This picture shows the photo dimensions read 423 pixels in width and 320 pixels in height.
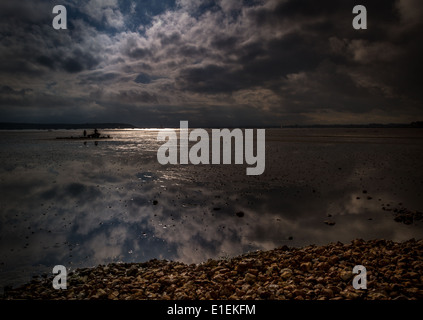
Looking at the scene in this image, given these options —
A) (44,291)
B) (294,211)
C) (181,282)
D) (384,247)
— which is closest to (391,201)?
(294,211)

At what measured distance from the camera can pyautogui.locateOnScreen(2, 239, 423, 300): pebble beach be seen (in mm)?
5863

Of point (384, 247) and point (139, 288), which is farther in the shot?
point (384, 247)

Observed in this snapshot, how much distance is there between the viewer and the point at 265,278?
6.90 metres

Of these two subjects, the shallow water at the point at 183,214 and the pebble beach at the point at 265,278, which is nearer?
the pebble beach at the point at 265,278

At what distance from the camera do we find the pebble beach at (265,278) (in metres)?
5.86

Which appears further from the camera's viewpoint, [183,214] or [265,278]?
[183,214]

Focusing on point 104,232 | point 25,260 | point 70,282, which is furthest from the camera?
point 104,232

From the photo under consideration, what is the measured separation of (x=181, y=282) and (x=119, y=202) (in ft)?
36.2

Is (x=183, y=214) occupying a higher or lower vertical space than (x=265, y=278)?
higher

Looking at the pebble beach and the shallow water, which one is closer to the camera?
the pebble beach

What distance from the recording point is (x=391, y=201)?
16.0 metres

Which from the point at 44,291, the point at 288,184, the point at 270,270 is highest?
the point at 288,184

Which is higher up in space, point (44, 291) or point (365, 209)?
point (365, 209)

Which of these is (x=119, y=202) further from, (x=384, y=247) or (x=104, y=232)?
(x=384, y=247)
